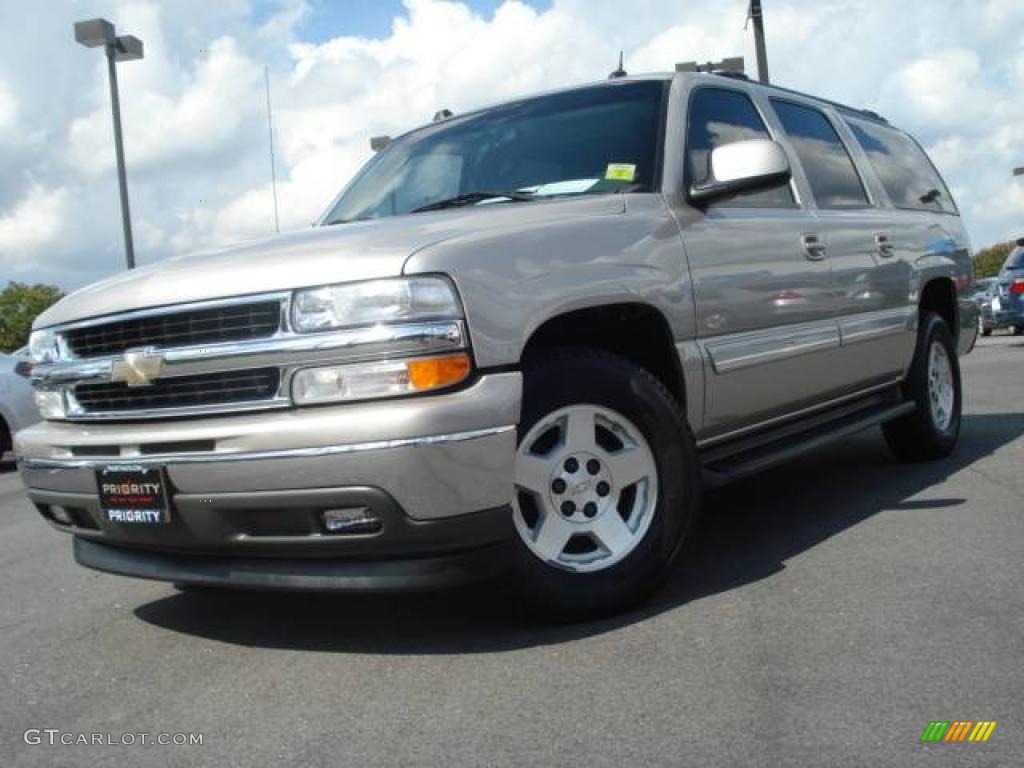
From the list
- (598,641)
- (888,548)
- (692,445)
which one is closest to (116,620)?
(598,641)

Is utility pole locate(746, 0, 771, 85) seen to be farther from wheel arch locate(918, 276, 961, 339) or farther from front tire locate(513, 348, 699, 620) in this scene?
front tire locate(513, 348, 699, 620)

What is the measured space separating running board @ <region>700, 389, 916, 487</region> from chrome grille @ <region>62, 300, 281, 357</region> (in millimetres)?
1725

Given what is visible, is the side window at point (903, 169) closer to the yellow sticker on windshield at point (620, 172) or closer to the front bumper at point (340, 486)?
the yellow sticker on windshield at point (620, 172)

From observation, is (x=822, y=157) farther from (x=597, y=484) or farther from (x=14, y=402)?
(x=14, y=402)

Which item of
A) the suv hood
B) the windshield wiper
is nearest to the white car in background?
the suv hood

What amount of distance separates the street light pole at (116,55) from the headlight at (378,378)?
1289 cm

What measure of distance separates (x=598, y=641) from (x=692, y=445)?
783 millimetres

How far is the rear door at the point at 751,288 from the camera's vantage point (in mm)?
4082

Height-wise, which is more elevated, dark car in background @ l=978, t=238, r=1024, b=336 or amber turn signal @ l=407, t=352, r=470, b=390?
amber turn signal @ l=407, t=352, r=470, b=390

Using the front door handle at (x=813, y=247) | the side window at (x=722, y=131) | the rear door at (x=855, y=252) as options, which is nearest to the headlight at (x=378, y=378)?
the side window at (x=722, y=131)

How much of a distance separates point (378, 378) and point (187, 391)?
640 mm

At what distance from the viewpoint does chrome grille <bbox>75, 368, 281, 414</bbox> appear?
3094 millimetres

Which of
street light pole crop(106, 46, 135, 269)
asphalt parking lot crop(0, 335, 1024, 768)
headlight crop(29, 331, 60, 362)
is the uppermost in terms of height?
street light pole crop(106, 46, 135, 269)

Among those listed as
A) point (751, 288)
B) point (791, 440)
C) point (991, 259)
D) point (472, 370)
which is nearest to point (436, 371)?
point (472, 370)
